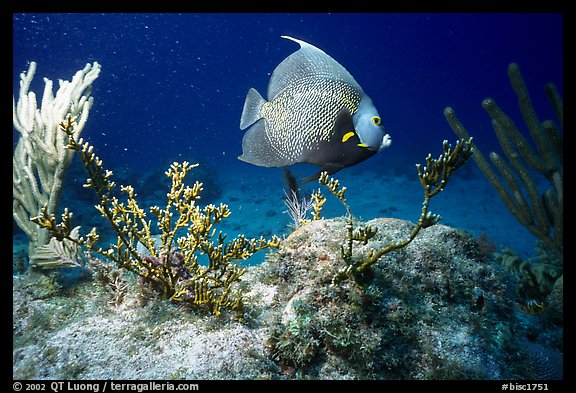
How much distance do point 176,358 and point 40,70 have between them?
55.2 metres

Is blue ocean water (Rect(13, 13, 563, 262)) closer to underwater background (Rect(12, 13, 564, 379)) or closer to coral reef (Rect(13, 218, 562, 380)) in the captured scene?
underwater background (Rect(12, 13, 564, 379))

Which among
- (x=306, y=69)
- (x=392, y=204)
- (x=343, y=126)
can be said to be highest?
(x=392, y=204)

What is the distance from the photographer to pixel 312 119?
2033mm

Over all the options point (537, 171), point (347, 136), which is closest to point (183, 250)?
point (347, 136)

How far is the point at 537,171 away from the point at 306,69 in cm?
469

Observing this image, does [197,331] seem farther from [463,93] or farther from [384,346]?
[463,93]

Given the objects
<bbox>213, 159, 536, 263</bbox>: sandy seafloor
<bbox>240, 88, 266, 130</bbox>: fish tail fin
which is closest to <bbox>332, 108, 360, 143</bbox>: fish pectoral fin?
<bbox>240, 88, 266, 130</bbox>: fish tail fin

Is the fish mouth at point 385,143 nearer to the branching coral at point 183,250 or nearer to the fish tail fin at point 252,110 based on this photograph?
the fish tail fin at point 252,110

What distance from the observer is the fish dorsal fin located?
2078 mm

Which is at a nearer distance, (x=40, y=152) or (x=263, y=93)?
(x=40, y=152)

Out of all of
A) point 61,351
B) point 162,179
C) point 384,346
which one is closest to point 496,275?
point 384,346

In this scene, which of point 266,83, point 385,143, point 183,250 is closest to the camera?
point 385,143

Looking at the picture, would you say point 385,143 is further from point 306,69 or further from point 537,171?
point 537,171

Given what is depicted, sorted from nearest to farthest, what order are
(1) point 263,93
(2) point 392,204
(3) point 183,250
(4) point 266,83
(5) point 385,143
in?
(5) point 385,143, (3) point 183,250, (2) point 392,204, (1) point 263,93, (4) point 266,83
